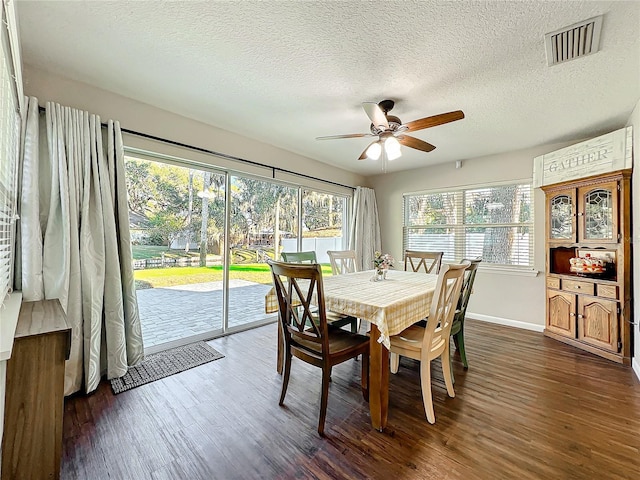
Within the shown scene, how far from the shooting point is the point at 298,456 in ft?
5.14

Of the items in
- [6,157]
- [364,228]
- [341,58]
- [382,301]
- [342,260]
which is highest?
[341,58]

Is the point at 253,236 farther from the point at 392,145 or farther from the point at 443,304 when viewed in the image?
the point at 443,304

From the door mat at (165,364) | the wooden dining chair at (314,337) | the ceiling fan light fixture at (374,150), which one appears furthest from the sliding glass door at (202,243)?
the ceiling fan light fixture at (374,150)

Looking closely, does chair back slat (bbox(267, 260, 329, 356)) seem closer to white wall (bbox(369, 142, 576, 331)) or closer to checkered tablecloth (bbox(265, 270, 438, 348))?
checkered tablecloth (bbox(265, 270, 438, 348))

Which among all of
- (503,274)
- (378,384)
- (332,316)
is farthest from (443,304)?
(503,274)

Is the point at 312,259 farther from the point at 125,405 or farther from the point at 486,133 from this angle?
the point at 486,133

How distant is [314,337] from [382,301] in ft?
1.68

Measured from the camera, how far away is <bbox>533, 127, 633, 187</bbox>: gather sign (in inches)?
106

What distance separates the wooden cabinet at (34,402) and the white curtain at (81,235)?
30.0 inches

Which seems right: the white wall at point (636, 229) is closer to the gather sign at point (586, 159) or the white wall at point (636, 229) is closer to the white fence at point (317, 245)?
the gather sign at point (586, 159)

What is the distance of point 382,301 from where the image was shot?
6.26 feet

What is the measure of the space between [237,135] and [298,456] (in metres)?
3.19

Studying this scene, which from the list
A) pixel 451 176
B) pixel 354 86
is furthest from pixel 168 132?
pixel 451 176

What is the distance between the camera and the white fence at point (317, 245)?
13.7 ft
